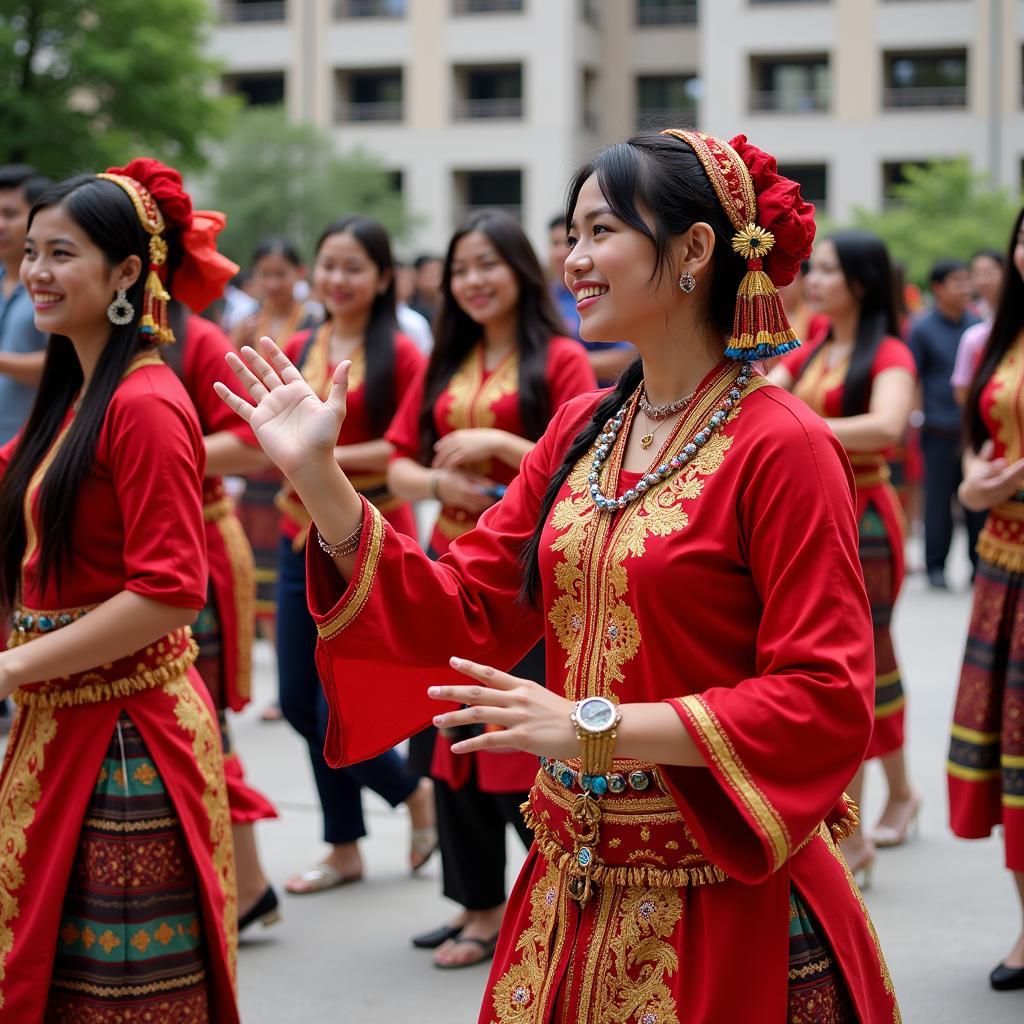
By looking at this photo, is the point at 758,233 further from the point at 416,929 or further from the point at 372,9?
the point at 372,9

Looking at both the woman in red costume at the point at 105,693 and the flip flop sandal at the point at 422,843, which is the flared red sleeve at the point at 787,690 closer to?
the woman in red costume at the point at 105,693

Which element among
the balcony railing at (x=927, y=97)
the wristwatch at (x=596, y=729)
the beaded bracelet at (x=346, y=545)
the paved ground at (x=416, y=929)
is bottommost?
the paved ground at (x=416, y=929)

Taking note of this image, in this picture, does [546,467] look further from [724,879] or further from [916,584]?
[916,584]

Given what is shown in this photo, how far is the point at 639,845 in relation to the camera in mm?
2016

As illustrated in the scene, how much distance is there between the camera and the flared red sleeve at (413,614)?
2.06 m

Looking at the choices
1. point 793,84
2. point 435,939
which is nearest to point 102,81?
point 793,84

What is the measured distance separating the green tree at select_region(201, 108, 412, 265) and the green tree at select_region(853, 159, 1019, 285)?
9.44 m

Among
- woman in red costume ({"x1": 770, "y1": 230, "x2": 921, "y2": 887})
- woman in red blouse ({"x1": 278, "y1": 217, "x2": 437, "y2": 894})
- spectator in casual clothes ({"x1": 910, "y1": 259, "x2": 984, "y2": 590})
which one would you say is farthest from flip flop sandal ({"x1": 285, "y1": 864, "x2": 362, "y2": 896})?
spectator in casual clothes ({"x1": 910, "y1": 259, "x2": 984, "y2": 590})

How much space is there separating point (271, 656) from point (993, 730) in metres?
4.77

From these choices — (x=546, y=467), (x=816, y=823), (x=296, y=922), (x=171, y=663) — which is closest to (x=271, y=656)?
(x=296, y=922)

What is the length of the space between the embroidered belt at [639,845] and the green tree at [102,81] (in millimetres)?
18814

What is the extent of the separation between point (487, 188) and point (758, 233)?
30947 millimetres

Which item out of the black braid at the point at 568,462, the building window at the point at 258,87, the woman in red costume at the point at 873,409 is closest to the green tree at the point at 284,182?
the building window at the point at 258,87

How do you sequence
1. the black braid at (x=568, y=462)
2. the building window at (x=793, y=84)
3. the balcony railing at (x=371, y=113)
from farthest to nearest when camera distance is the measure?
the balcony railing at (x=371, y=113) < the building window at (x=793, y=84) < the black braid at (x=568, y=462)
